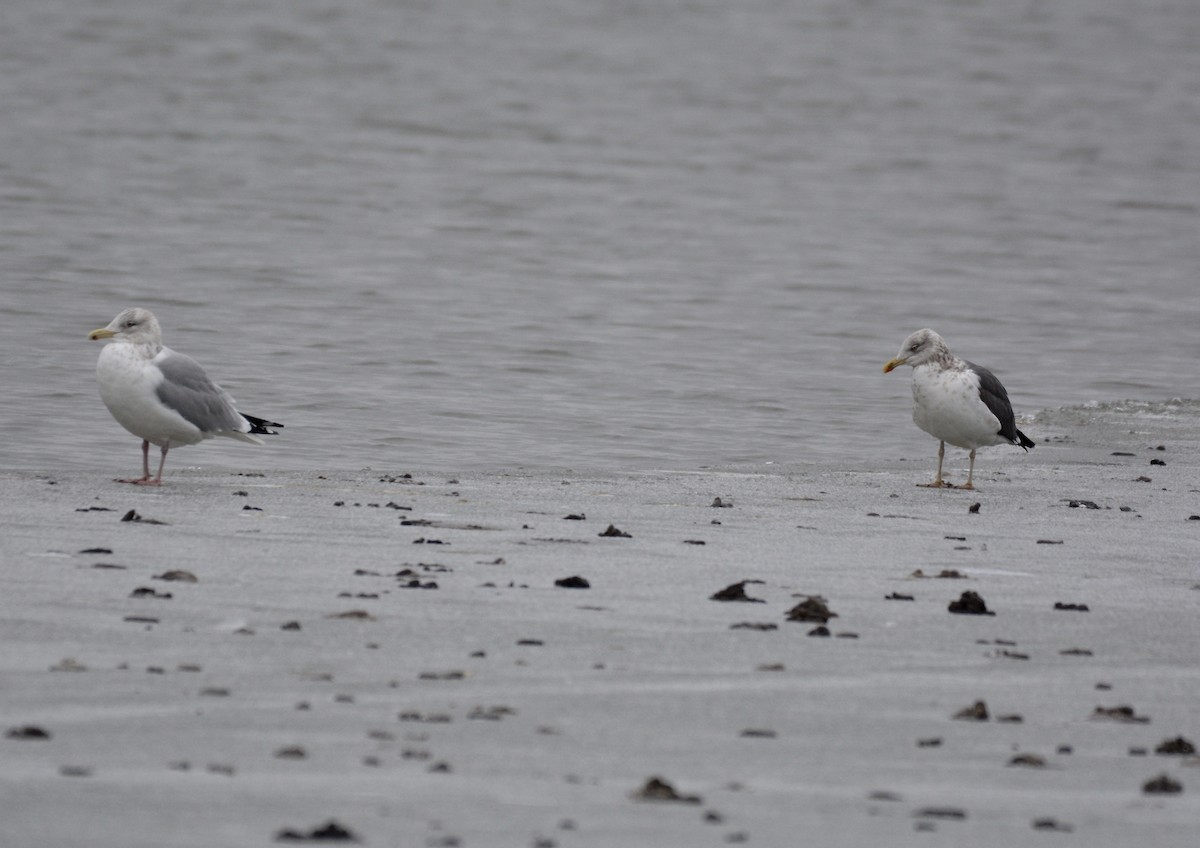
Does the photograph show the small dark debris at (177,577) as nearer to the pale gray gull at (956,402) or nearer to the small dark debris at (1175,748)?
the small dark debris at (1175,748)

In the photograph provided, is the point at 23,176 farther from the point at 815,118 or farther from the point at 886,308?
the point at 815,118

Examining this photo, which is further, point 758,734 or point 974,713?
point 974,713

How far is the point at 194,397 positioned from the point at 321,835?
588 cm

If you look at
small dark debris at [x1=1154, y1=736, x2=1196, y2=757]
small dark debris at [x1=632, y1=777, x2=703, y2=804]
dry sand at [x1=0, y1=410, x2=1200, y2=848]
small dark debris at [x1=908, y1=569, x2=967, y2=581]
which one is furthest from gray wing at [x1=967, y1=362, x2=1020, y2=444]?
small dark debris at [x1=632, y1=777, x2=703, y2=804]

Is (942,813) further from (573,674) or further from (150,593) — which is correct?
(150,593)

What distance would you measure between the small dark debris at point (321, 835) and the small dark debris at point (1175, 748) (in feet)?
6.70

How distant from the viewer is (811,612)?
232 inches

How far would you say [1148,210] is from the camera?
2800cm

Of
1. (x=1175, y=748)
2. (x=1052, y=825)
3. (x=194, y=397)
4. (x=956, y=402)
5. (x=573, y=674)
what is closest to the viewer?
(x=1052, y=825)

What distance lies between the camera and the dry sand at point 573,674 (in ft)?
12.9

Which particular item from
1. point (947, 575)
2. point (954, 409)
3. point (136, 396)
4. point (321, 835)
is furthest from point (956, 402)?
point (321, 835)

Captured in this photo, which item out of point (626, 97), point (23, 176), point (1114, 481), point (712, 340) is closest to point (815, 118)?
point (626, 97)

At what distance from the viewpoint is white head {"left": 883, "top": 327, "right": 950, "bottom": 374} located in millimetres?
10742

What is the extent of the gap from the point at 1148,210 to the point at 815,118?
10.7 meters
